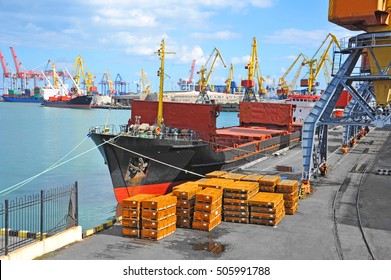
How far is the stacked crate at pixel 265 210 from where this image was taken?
16.2 meters

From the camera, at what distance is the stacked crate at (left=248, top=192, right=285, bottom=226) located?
16203 mm

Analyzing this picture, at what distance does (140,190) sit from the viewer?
2475 cm

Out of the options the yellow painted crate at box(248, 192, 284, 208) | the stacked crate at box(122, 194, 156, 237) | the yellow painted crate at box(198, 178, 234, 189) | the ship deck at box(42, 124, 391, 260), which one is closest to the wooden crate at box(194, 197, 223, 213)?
the ship deck at box(42, 124, 391, 260)

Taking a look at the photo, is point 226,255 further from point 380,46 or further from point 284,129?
point 284,129

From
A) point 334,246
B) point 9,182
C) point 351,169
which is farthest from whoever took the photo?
point 9,182

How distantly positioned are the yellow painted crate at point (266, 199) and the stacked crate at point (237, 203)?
0.87ft

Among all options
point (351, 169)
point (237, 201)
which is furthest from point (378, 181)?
point (237, 201)

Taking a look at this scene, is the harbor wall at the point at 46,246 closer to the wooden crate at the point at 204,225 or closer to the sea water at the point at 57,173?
the wooden crate at the point at 204,225

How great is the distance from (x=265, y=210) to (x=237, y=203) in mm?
1173

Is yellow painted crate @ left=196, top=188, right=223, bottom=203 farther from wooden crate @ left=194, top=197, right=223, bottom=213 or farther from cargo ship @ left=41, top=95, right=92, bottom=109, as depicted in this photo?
cargo ship @ left=41, top=95, right=92, bottom=109

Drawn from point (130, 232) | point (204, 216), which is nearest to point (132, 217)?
point (130, 232)

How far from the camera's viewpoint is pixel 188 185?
17.6 meters

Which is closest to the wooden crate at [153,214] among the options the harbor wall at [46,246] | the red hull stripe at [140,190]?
the harbor wall at [46,246]

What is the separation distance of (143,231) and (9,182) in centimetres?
2530
